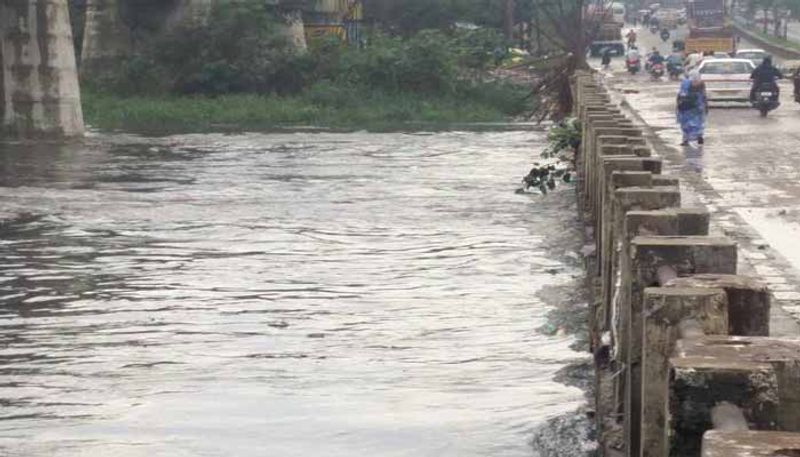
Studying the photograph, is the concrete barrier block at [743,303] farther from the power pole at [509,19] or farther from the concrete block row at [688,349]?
the power pole at [509,19]

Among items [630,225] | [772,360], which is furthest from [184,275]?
[772,360]

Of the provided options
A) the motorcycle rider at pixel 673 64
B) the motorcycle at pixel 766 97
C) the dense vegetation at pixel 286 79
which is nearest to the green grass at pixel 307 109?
the dense vegetation at pixel 286 79

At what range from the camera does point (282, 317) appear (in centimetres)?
1362

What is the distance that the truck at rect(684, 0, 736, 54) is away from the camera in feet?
258

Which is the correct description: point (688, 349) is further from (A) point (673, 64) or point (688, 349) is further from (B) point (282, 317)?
(A) point (673, 64)

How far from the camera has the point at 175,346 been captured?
40.3ft

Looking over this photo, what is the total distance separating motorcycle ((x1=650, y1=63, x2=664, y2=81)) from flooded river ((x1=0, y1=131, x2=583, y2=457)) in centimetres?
4080

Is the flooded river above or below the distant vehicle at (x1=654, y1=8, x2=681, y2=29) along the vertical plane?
above

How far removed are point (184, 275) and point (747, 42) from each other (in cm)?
8796

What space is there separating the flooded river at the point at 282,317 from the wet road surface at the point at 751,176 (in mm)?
1604

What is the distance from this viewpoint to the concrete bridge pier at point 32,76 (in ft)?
132

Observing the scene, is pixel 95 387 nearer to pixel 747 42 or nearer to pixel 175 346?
pixel 175 346

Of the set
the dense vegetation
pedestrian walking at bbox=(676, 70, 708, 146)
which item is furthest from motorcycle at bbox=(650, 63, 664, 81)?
pedestrian walking at bbox=(676, 70, 708, 146)

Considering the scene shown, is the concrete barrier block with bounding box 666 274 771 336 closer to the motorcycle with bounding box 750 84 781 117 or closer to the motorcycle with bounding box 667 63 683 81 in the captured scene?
the motorcycle with bounding box 750 84 781 117
